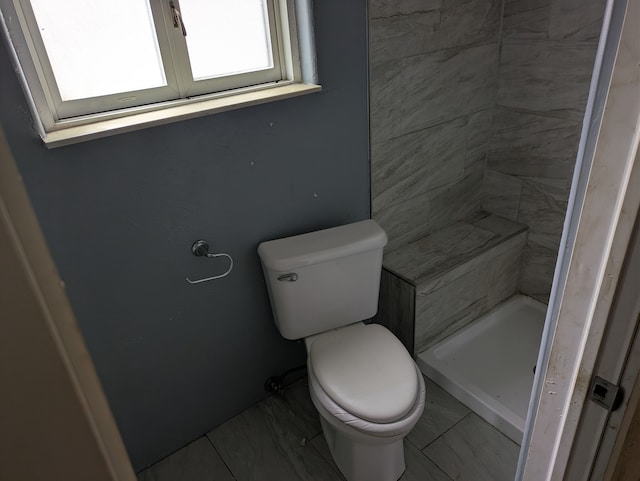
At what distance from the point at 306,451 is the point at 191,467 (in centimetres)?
43

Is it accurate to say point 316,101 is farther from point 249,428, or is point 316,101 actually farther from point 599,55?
point 249,428

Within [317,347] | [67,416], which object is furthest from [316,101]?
→ [67,416]

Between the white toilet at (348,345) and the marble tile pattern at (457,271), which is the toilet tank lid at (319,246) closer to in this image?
the white toilet at (348,345)

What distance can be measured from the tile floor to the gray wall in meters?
0.08

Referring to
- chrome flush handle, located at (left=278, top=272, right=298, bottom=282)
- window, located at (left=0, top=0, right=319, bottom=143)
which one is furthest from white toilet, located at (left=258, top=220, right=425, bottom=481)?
window, located at (left=0, top=0, right=319, bottom=143)

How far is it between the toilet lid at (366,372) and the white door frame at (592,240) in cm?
63

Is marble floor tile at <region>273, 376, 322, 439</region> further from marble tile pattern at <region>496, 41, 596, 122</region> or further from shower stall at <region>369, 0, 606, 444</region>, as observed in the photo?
marble tile pattern at <region>496, 41, 596, 122</region>

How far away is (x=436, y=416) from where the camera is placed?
1890 millimetres

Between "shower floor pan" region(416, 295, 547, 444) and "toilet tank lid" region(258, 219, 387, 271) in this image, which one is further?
"shower floor pan" region(416, 295, 547, 444)

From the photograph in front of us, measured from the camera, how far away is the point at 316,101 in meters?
1.64

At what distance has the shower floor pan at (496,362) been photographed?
186 centimetres

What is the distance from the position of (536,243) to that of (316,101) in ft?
4.49

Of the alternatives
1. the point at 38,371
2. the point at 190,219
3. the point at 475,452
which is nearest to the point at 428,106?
the point at 190,219

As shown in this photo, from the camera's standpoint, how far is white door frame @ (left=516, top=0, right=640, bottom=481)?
560 millimetres
